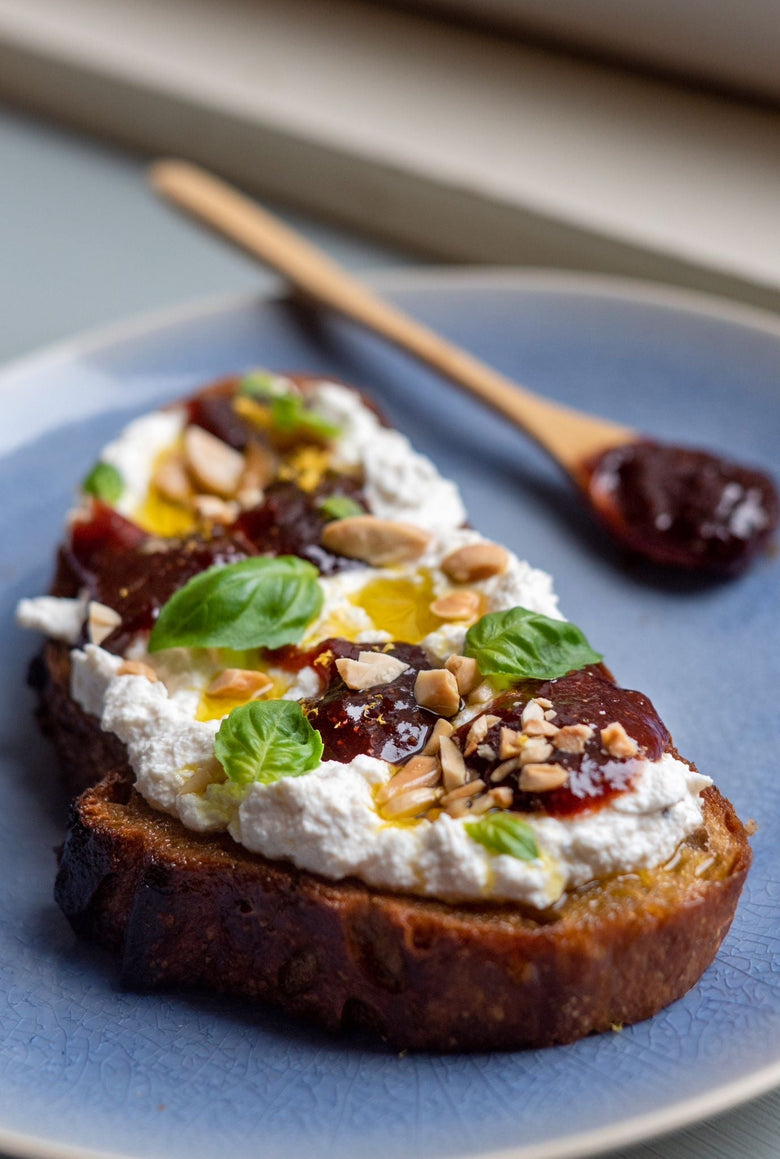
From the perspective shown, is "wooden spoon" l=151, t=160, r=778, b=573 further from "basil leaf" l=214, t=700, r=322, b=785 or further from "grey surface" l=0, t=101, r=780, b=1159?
"basil leaf" l=214, t=700, r=322, b=785

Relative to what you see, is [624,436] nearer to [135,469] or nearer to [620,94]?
[135,469]

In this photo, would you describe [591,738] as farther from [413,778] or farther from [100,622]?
[100,622]

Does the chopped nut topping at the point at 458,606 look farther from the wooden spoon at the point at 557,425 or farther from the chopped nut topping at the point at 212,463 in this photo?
the wooden spoon at the point at 557,425

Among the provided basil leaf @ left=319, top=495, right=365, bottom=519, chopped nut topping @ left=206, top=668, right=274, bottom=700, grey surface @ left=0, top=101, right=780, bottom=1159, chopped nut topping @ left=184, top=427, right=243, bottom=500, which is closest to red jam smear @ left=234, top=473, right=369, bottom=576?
basil leaf @ left=319, top=495, right=365, bottom=519

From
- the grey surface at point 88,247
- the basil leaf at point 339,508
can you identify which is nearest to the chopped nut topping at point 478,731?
the basil leaf at point 339,508

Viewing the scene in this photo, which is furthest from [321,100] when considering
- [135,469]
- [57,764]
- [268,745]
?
[268,745]
